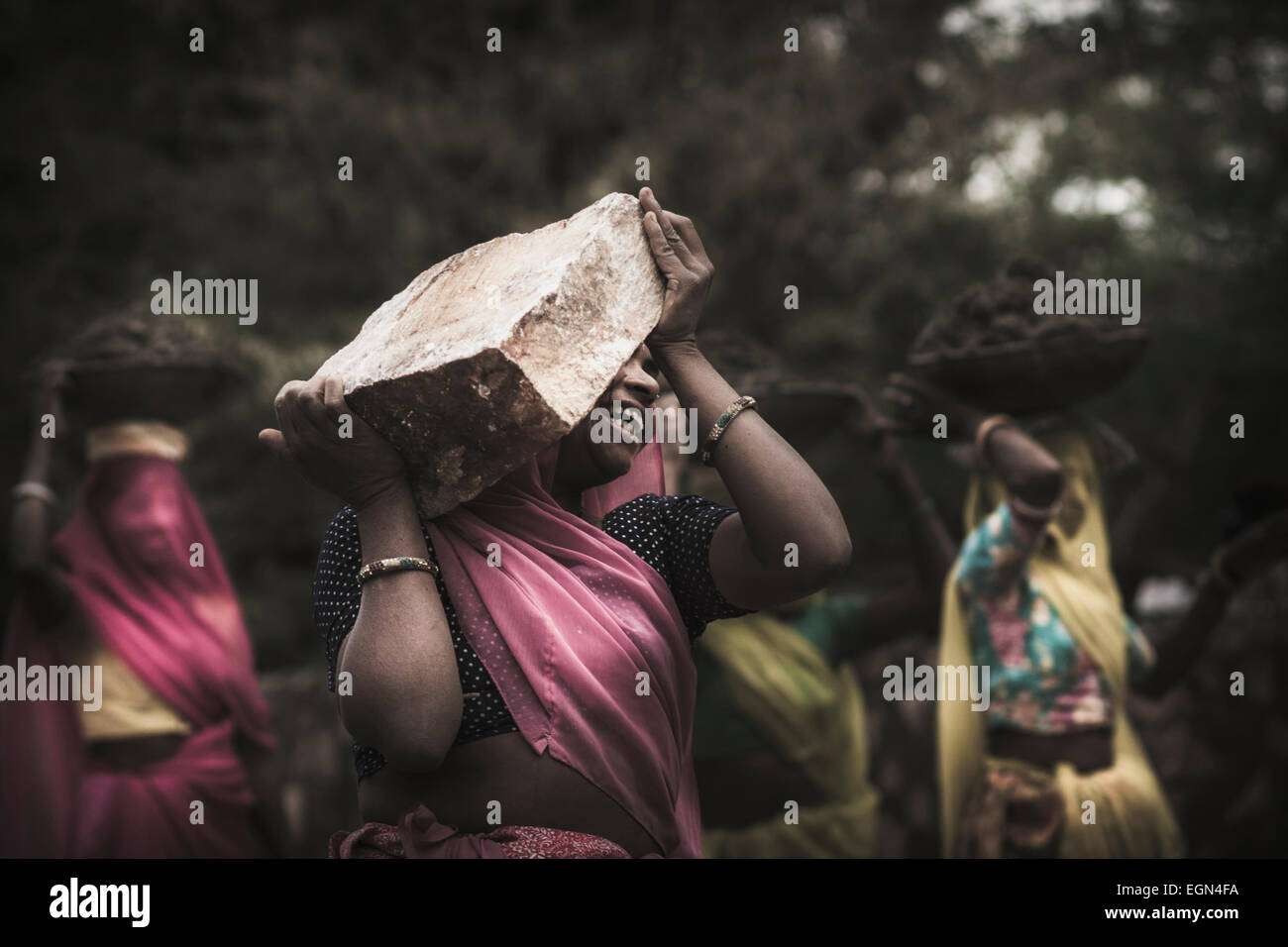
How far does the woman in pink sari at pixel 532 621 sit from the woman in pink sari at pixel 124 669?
2.51 meters

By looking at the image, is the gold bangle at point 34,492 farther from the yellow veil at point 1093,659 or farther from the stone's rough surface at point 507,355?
the yellow veil at point 1093,659

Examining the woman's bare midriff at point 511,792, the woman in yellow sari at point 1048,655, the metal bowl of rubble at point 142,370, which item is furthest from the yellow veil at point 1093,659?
the metal bowl of rubble at point 142,370

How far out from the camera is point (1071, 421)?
404cm

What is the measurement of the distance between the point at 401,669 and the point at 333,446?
374 mm

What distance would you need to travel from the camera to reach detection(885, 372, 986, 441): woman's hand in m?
3.91

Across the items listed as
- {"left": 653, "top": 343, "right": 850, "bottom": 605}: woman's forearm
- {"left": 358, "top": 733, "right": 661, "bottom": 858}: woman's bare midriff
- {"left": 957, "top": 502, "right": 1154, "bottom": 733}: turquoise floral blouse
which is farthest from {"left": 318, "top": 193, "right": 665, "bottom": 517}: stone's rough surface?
{"left": 957, "top": 502, "right": 1154, "bottom": 733}: turquoise floral blouse

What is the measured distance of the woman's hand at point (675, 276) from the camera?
7.18 feet

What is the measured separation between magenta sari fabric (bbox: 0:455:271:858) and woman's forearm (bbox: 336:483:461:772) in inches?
108

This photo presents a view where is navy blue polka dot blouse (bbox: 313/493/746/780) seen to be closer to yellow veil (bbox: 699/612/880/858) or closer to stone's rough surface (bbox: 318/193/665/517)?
stone's rough surface (bbox: 318/193/665/517)

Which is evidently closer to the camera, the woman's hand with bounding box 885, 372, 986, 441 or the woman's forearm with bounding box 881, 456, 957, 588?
the woman's hand with bounding box 885, 372, 986, 441

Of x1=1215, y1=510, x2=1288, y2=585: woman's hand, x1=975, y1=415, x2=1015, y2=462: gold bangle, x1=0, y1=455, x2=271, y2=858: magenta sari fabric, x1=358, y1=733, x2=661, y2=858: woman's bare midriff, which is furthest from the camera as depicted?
x1=0, y1=455, x2=271, y2=858: magenta sari fabric

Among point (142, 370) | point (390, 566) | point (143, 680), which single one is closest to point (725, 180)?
point (142, 370)

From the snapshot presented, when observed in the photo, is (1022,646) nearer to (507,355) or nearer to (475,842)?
(475,842)

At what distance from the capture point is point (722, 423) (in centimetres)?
209
